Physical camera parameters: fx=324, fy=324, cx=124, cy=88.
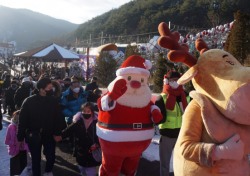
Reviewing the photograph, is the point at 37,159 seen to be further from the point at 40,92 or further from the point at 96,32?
the point at 96,32

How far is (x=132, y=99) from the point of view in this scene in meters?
3.55

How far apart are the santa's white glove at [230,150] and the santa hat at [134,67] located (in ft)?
5.07

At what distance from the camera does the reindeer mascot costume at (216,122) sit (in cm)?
229

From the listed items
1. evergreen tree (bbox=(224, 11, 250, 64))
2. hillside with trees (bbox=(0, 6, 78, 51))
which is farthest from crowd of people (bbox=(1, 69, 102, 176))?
hillside with trees (bbox=(0, 6, 78, 51))

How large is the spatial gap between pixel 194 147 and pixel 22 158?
3.27m

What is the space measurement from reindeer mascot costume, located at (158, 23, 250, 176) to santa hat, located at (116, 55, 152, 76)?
3.46ft

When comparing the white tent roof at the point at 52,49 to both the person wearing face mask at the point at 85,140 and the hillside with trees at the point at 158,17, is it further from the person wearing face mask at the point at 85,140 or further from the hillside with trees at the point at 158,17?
the hillside with trees at the point at 158,17

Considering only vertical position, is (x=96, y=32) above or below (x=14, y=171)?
above

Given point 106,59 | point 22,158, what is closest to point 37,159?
point 22,158

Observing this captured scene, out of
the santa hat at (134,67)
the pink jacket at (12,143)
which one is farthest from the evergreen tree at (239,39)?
the pink jacket at (12,143)

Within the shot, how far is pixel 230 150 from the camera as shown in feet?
7.43

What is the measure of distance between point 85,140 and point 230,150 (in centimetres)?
244

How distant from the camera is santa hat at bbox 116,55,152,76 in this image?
3.61 metres

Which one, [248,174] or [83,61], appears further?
[83,61]
